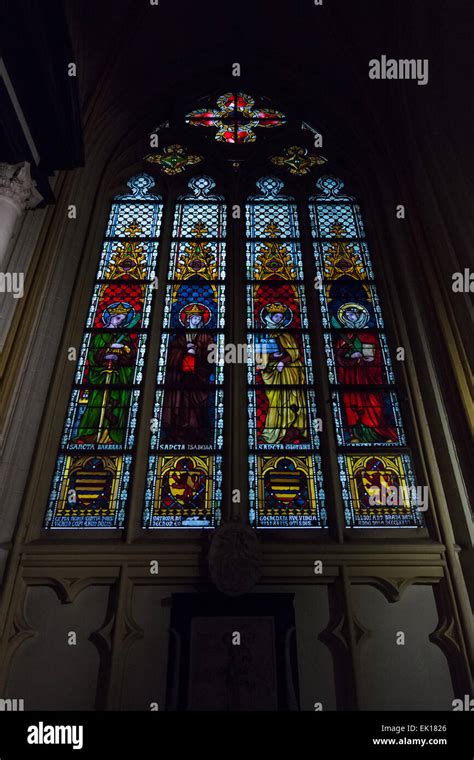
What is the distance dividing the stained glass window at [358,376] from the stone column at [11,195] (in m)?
3.19

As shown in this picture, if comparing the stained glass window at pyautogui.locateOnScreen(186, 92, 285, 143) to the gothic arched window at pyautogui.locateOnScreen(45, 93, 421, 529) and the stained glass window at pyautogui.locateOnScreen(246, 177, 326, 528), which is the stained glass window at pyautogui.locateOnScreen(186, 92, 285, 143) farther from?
the stained glass window at pyautogui.locateOnScreen(246, 177, 326, 528)

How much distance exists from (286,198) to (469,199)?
2651 millimetres

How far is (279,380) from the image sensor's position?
545 cm

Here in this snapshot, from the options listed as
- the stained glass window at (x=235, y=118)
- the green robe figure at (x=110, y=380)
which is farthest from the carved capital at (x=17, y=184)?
the stained glass window at (x=235, y=118)

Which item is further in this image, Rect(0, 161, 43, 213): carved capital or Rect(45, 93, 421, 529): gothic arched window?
Rect(45, 93, 421, 529): gothic arched window

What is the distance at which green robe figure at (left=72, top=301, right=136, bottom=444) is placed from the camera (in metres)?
5.08

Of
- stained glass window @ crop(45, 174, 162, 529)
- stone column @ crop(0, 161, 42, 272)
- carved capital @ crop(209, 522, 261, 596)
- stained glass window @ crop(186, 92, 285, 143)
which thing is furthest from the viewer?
stained glass window @ crop(186, 92, 285, 143)

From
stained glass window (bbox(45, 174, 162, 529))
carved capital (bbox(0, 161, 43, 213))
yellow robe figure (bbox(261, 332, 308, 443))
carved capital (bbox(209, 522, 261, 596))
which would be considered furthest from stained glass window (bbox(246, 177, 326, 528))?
carved capital (bbox(0, 161, 43, 213))

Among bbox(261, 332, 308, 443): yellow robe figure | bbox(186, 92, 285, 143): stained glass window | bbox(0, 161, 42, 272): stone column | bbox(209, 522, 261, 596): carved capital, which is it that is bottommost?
bbox(209, 522, 261, 596): carved capital

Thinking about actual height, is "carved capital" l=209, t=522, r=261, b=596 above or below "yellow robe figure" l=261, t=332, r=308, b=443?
below

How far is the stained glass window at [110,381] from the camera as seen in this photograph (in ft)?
15.4

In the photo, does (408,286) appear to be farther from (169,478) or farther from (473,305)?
(169,478)

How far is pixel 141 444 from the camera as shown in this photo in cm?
491

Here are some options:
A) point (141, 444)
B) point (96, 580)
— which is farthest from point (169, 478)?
point (96, 580)
